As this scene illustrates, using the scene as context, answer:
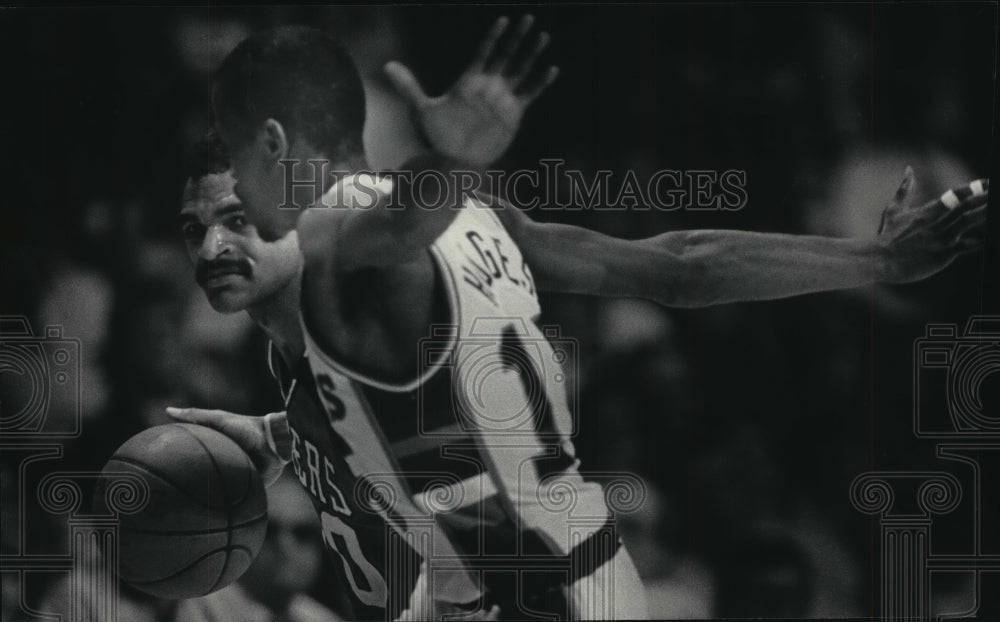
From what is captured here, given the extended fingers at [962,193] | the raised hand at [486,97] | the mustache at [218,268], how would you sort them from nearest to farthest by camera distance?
the raised hand at [486,97], the mustache at [218,268], the extended fingers at [962,193]

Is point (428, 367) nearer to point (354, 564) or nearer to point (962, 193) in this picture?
point (354, 564)

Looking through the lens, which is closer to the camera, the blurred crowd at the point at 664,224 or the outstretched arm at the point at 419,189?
the outstretched arm at the point at 419,189

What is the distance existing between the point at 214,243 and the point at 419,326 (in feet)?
2.18

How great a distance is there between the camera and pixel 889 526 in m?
3.70

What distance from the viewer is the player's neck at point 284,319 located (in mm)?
3586

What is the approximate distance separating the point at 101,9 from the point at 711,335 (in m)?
2.10

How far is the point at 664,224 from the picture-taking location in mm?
3652

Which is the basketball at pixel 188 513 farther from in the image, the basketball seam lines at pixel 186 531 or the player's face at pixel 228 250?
the player's face at pixel 228 250

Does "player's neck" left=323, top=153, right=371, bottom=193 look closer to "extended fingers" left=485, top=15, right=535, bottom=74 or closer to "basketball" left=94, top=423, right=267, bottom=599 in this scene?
"extended fingers" left=485, top=15, right=535, bottom=74

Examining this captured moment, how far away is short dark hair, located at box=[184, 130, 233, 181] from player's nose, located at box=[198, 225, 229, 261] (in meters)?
0.17

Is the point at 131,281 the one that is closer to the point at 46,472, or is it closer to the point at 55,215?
the point at 55,215

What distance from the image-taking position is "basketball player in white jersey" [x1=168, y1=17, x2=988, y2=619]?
3561 millimetres

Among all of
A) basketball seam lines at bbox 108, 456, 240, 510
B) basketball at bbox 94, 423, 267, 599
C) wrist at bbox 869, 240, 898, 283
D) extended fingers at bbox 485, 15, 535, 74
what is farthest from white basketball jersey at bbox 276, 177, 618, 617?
wrist at bbox 869, 240, 898, 283

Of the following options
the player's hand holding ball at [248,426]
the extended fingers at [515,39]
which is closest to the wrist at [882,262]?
the extended fingers at [515,39]
